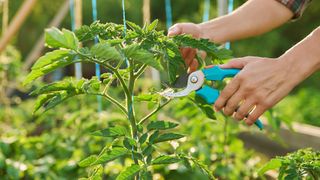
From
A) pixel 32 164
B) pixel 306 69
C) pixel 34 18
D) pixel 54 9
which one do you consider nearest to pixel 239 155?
pixel 32 164

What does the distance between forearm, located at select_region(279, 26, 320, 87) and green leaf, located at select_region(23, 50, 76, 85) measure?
452mm

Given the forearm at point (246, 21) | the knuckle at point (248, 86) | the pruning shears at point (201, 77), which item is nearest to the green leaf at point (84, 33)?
the pruning shears at point (201, 77)

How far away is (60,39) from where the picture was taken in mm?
1209

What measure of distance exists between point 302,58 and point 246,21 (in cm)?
43

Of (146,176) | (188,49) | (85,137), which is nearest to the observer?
(146,176)

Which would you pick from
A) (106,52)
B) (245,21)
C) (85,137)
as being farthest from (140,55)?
(85,137)

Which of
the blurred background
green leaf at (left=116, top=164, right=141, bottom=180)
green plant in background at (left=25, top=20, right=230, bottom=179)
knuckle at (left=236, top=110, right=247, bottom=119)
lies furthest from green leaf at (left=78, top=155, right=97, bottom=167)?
the blurred background

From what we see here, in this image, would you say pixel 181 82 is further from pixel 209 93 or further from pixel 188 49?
pixel 188 49

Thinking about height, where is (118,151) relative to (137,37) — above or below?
below

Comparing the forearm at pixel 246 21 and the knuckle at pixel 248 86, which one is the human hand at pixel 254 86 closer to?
the knuckle at pixel 248 86

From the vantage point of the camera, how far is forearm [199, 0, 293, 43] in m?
1.80

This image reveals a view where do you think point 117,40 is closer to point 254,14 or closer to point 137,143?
point 137,143

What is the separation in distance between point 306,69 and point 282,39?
1197 cm

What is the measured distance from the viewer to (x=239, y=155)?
2.50 meters
